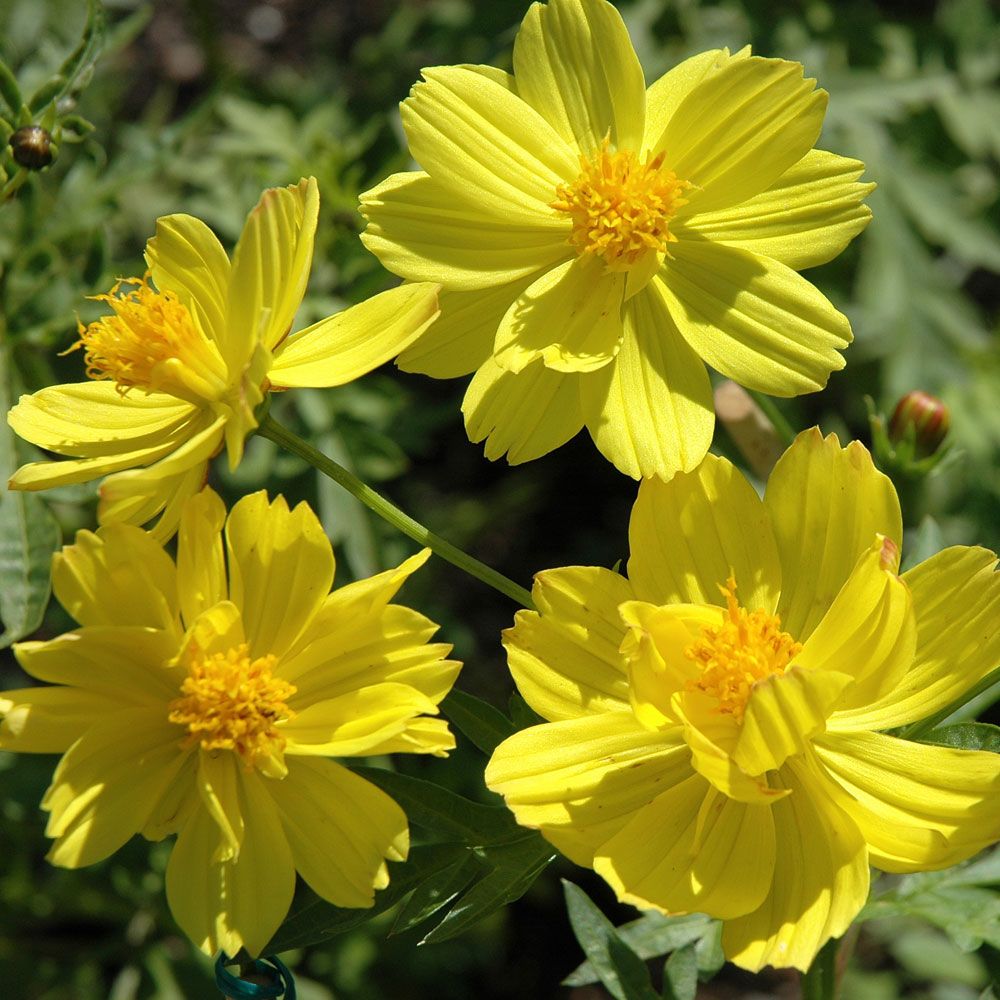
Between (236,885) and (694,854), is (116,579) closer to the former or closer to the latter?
(236,885)

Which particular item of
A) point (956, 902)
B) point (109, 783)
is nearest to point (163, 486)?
point (109, 783)

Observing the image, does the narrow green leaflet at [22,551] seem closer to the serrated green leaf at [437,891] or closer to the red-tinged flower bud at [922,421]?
the serrated green leaf at [437,891]

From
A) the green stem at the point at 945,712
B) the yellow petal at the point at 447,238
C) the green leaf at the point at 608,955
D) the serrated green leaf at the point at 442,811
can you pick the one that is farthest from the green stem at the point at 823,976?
the yellow petal at the point at 447,238

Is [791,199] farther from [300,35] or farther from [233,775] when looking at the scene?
[300,35]

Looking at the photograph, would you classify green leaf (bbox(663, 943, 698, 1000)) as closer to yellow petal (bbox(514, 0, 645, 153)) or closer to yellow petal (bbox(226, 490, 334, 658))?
yellow petal (bbox(226, 490, 334, 658))

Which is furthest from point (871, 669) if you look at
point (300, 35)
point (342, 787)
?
point (300, 35)

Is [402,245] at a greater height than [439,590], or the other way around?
[402,245]
